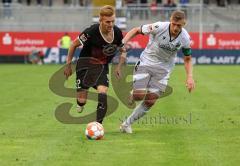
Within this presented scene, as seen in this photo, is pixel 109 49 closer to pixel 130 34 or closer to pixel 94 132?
pixel 130 34

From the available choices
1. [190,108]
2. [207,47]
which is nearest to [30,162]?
[190,108]

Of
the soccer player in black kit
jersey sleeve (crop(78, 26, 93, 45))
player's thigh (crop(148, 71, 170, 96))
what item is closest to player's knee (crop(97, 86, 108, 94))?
the soccer player in black kit

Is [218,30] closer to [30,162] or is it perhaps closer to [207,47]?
[207,47]

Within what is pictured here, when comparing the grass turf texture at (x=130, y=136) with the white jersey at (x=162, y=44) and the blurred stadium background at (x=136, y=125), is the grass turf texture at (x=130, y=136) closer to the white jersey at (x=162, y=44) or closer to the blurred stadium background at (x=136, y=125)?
the blurred stadium background at (x=136, y=125)

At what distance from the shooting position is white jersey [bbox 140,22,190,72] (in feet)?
40.6

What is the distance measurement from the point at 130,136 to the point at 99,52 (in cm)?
165

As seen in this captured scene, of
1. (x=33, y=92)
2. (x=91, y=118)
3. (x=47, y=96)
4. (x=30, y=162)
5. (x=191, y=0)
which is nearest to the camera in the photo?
(x=30, y=162)

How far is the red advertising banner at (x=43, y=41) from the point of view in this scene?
1832 inches

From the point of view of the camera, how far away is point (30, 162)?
9438 millimetres

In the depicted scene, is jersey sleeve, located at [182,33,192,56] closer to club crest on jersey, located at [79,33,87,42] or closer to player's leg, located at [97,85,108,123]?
player's leg, located at [97,85,108,123]

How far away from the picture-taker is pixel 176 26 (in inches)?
468

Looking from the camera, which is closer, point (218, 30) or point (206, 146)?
point (206, 146)

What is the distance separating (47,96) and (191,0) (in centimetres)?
3102

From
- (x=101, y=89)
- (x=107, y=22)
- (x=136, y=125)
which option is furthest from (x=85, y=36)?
(x=136, y=125)
